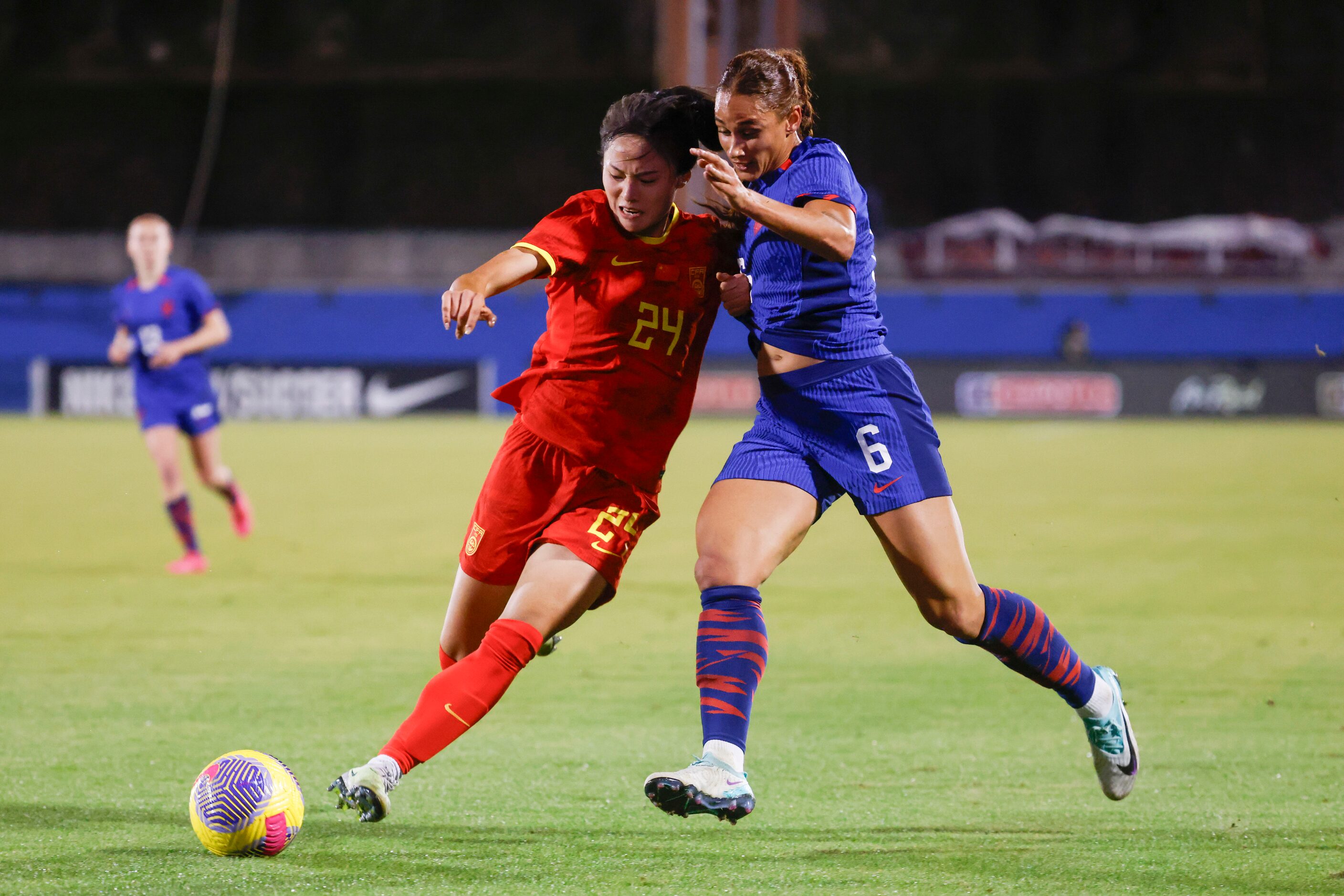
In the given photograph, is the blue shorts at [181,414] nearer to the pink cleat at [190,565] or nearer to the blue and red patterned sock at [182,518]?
the blue and red patterned sock at [182,518]

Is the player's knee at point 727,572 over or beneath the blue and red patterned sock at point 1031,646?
over

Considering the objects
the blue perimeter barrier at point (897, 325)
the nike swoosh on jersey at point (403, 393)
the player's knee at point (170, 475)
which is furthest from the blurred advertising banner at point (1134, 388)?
the player's knee at point (170, 475)

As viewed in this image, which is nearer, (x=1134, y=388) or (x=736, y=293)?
(x=736, y=293)

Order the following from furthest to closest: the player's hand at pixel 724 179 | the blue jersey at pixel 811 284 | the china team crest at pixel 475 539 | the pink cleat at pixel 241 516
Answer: the pink cleat at pixel 241 516, the china team crest at pixel 475 539, the blue jersey at pixel 811 284, the player's hand at pixel 724 179

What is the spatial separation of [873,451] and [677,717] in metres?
2.22

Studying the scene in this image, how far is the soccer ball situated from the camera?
3.98m

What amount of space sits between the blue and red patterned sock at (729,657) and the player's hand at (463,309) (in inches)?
37.3

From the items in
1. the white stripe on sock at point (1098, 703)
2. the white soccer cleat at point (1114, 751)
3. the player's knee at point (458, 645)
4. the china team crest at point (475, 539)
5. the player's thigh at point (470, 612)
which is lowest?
the white soccer cleat at point (1114, 751)

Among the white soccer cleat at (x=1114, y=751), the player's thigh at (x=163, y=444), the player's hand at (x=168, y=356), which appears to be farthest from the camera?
the player's thigh at (x=163, y=444)

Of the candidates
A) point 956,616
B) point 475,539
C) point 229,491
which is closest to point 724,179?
point 475,539

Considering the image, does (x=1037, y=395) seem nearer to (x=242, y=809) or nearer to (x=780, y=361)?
(x=780, y=361)

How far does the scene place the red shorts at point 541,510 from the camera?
14.1 ft

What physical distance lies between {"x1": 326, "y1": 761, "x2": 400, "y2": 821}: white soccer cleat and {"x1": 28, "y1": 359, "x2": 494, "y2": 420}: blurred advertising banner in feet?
81.6

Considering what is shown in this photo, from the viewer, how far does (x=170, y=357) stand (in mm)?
10281
